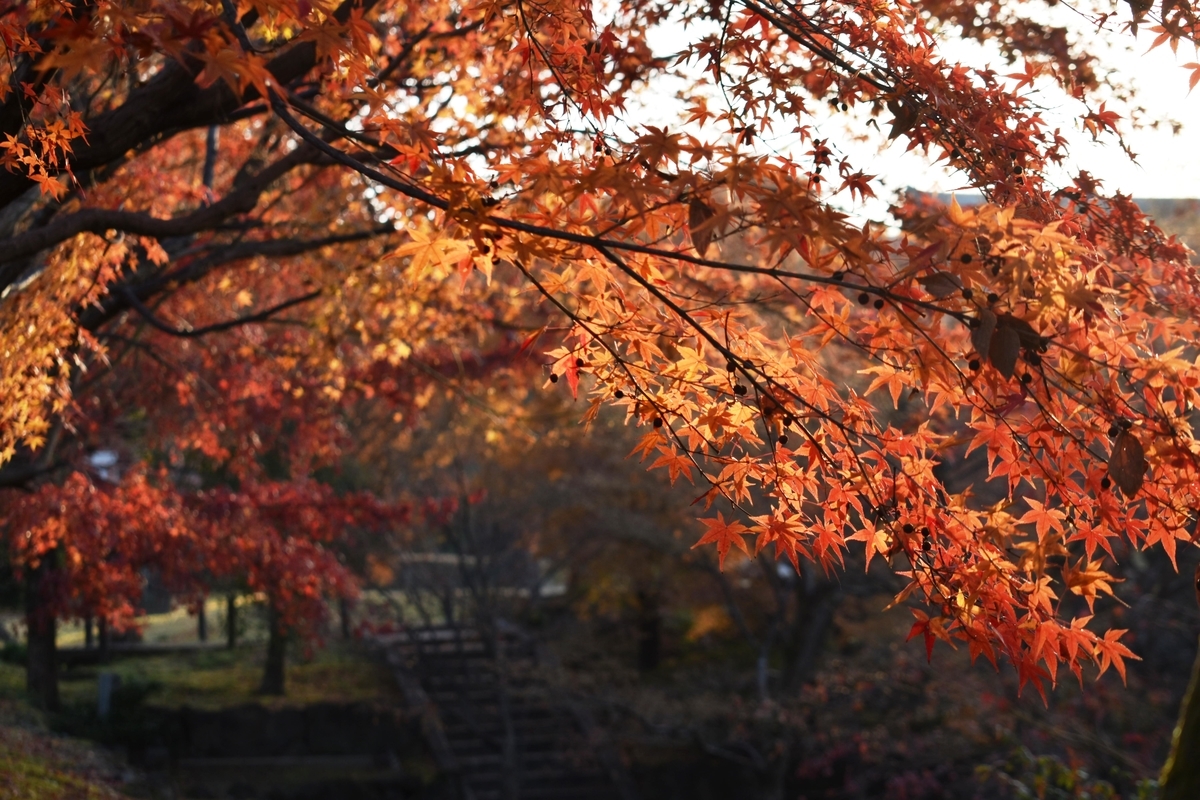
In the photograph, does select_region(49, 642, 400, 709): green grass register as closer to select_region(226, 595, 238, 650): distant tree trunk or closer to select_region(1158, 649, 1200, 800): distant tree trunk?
select_region(226, 595, 238, 650): distant tree trunk

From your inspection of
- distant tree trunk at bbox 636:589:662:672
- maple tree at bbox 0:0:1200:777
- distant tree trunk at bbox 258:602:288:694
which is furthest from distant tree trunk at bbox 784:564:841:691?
maple tree at bbox 0:0:1200:777

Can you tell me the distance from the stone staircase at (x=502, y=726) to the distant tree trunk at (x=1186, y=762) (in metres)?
8.79

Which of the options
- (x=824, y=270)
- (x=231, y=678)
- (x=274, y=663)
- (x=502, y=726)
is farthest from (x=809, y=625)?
(x=824, y=270)

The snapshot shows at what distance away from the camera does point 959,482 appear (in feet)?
39.0

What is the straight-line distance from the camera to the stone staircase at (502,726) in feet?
42.4

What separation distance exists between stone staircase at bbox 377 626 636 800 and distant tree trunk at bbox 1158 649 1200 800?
879cm

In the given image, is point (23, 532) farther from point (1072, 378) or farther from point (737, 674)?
point (737, 674)

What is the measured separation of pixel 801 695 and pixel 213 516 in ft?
22.6

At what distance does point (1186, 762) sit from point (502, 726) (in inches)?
413

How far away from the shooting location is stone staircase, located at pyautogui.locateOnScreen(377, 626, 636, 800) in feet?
42.4

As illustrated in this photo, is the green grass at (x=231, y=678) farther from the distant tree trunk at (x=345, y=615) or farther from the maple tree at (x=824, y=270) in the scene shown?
the maple tree at (x=824, y=270)

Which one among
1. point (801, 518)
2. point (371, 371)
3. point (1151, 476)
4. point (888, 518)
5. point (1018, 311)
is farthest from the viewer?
point (371, 371)

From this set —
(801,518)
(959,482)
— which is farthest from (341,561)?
(801,518)

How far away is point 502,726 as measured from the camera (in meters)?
13.8
